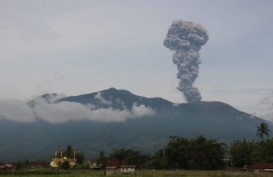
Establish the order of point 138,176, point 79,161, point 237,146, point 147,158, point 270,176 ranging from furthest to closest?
point 79,161
point 147,158
point 237,146
point 138,176
point 270,176

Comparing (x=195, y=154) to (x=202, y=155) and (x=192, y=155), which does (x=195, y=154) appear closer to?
(x=192, y=155)

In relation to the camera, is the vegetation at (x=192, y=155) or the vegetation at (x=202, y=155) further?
the vegetation at (x=202, y=155)

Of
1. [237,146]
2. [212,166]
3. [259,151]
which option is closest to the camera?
[212,166]

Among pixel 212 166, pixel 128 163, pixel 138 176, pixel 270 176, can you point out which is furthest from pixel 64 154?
pixel 270 176

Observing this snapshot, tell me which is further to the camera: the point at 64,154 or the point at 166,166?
the point at 64,154

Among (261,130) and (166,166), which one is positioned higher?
(261,130)

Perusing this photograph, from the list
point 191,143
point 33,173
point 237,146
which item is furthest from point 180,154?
point 33,173

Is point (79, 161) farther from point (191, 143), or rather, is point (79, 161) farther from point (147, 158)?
point (191, 143)

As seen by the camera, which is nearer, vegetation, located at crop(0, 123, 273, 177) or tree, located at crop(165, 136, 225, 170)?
tree, located at crop(165, 136, 225, 170)

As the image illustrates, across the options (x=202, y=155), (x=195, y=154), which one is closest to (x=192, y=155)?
(x=195, y=154)

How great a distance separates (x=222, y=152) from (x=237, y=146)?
937cm

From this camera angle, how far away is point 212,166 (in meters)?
78.3

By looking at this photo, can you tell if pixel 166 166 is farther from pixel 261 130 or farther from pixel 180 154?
pixel 261 130

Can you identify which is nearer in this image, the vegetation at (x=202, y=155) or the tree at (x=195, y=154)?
the tree at (x=195, y=154)
